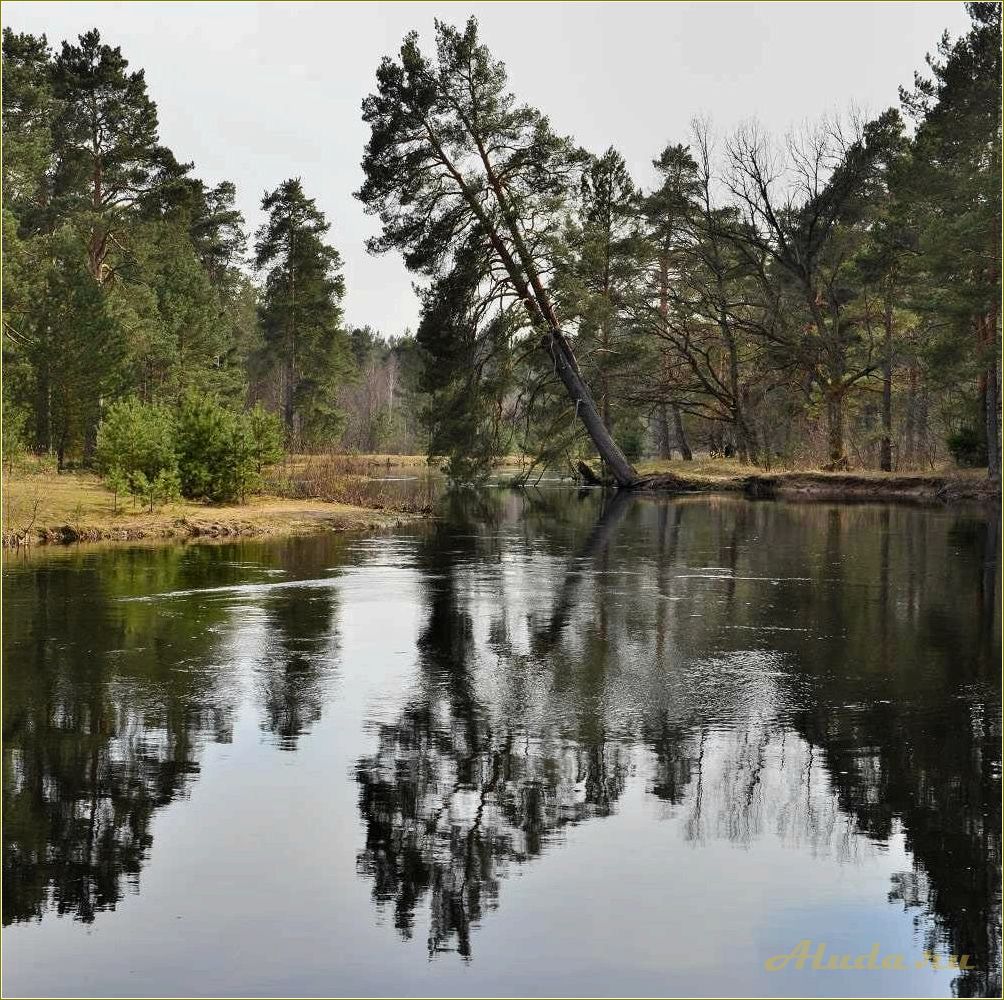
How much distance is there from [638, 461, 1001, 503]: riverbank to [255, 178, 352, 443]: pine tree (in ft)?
97.2

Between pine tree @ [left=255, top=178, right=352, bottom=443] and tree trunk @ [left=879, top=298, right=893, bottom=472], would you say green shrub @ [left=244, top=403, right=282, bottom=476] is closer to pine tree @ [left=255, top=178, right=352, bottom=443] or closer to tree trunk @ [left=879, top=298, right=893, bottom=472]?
tree trunk @ [left=879, top=298, right=893, bottom=472]

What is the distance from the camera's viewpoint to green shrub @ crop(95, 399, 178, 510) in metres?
26.9

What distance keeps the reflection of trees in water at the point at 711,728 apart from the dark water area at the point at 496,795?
0.04 meters

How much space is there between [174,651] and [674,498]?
33.7 meters

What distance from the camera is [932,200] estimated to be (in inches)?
1674

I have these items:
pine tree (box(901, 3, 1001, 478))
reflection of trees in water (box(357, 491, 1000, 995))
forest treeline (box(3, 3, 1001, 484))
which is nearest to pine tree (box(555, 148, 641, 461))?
forest treeline (box(3, 3, 1001, 484))

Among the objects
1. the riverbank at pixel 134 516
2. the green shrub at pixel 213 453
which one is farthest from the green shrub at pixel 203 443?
the riverbank at pixel 134 516

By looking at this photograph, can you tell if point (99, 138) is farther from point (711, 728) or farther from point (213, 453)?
point (711, 728)

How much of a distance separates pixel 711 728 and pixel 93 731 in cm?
474

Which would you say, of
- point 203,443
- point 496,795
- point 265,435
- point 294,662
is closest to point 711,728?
point 496,795

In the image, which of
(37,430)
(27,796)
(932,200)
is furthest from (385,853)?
(932,200)

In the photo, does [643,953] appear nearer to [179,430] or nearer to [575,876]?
[575,876]

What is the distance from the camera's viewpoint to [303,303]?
76250 millimetres

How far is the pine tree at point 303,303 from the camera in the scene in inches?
2975
